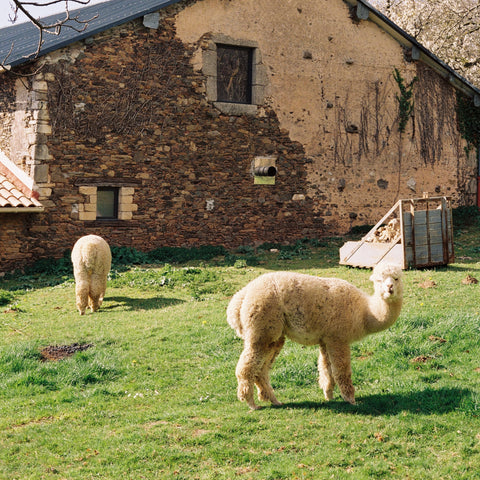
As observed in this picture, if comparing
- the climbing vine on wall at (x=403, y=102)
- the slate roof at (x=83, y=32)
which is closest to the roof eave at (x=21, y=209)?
the slate roof at (x=83, y=32)

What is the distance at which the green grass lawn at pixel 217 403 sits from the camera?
5.35m

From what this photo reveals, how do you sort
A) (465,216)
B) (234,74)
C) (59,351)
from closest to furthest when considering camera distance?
1. (59,351)
2. (234,74)
3. (465,216)

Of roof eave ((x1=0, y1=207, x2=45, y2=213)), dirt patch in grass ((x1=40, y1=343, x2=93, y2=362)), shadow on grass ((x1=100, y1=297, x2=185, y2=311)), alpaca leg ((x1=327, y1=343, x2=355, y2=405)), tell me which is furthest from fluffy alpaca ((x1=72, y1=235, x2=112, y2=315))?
alpaca leg ((x1=327, y1=343, x2=355, y2=405))

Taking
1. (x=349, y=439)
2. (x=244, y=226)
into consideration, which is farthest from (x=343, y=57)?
(x=349, y=439)

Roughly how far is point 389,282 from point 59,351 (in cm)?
492

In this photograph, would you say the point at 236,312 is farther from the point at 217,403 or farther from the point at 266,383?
the point at 217,403

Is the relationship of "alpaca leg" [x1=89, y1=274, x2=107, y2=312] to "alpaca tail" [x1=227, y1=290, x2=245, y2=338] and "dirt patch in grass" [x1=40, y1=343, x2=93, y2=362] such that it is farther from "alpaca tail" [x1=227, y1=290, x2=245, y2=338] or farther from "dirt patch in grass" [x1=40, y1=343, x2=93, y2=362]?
"alpaca tail" [x1=227, y1=290, x2=245, y2=338]

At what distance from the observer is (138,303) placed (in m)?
11.9

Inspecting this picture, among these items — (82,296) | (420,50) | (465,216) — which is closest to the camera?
(82,296)

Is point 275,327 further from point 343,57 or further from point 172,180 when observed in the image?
point 343,57

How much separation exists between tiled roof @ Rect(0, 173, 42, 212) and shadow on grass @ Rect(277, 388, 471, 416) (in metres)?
10.1

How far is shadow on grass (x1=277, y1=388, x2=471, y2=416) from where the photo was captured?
613 cm

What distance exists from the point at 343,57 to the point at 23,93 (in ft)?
31.6

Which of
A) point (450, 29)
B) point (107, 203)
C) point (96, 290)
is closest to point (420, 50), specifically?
point (450, 29)
